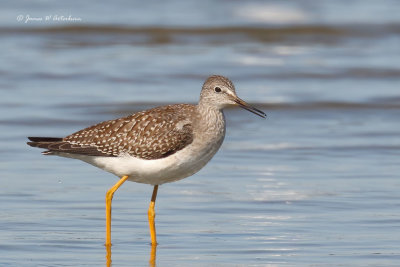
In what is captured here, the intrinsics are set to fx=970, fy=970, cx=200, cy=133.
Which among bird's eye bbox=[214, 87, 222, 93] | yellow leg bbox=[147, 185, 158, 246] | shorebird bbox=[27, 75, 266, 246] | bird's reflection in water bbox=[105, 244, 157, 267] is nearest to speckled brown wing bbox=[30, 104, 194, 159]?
shorebird bbox=[27, 75, 266, 246]

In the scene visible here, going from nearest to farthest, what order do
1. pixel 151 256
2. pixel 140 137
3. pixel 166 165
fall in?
pixel 151 256, pixel 166 165, pixel 140 137

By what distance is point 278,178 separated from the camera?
12156 mm

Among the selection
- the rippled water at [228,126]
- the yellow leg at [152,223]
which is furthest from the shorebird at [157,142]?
the rippled water at [228,126]

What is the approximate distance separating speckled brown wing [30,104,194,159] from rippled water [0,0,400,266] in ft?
2.59

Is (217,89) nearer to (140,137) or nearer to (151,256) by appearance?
(140,137)

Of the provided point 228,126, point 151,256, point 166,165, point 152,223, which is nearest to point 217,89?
point 166,165

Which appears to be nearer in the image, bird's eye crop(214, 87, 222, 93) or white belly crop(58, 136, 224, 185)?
white belly crop(58, 136, 224, 185)

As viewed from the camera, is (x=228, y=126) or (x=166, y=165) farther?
(x=228, y=126)

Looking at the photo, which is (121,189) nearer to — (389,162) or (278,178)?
(278,178)

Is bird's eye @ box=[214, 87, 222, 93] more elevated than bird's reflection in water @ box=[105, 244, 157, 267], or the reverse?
bird's eye @ box=[214, 87, 222, 93]

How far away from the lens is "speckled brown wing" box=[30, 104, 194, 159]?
9.83 meters

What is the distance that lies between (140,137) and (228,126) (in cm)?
605

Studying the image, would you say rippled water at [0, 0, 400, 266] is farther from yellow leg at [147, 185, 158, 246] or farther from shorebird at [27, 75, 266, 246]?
shorebird at [27, 75, 266, 246]

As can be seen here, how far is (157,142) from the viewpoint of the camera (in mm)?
9875
